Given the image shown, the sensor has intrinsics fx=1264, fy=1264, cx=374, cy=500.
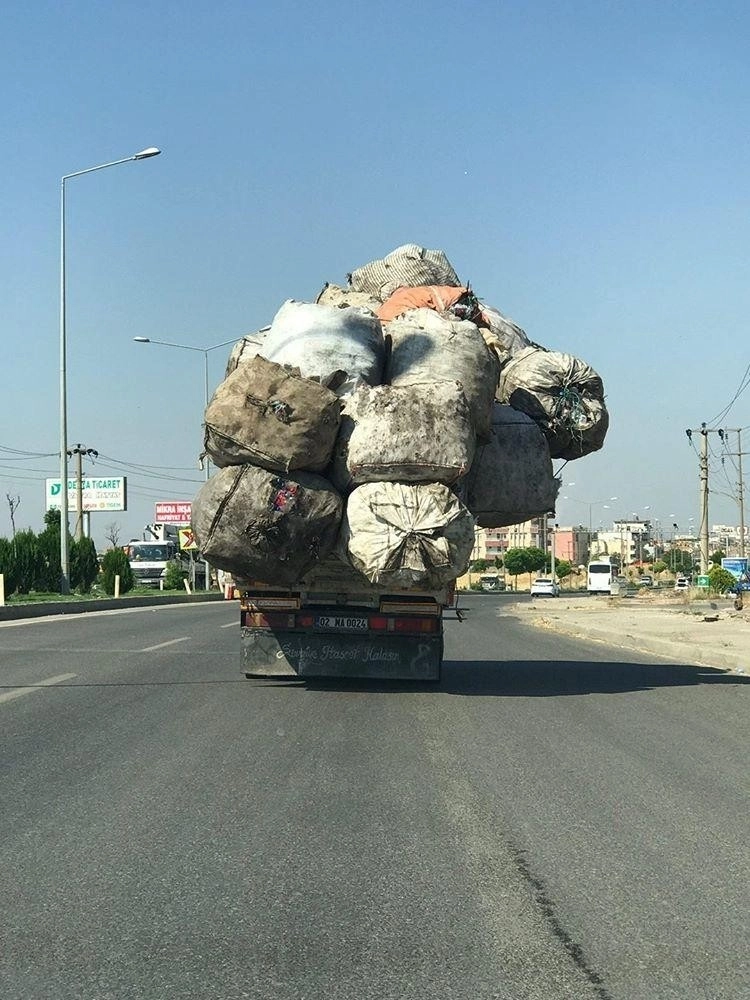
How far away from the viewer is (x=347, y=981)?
173 inches

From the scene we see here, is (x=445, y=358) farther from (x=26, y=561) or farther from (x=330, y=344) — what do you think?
(x=26, y=561)

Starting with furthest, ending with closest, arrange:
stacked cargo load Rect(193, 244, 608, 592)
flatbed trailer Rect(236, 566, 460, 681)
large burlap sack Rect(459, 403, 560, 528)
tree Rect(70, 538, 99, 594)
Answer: tree Rect(70, 538, 99, 594) → flatbed trailer Rect(236, 566, 460, 681) → large burlap sack Rect(459, 403, 560, 528) → stacked cargo load Rect(193, 244, 608, 592)

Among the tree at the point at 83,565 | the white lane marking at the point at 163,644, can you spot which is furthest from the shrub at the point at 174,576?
the white lane marking at the point at 163,644

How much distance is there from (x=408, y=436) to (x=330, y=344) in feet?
4.19

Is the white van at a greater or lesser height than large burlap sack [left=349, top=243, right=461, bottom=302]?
lesser

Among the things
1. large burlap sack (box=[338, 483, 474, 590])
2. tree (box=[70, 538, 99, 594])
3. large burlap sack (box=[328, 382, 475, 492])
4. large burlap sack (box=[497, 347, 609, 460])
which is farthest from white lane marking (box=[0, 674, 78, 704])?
tree (box=[70, 538, 99, 594])

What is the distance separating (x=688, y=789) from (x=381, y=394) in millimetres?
4707

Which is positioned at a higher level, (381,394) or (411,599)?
(381,394)

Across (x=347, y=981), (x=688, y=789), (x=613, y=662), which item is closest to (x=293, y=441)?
(x=688, y=789)

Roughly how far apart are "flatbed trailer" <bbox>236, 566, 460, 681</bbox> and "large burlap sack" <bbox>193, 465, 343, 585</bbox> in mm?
1488

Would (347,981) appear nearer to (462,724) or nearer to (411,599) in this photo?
(462,724)

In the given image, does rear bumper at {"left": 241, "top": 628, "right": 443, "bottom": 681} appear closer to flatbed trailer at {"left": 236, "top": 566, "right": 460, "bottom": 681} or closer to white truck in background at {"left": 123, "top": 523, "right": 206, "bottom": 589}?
flatbed trailer at {"left": 236, "top": 566, "right": 460, "bottom": 681}

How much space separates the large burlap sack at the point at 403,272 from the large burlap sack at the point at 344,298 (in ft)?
0.59

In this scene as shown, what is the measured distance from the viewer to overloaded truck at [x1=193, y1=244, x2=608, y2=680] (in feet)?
36.3
